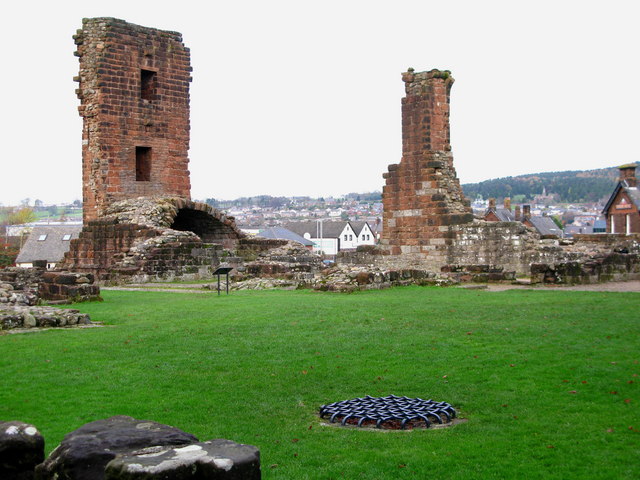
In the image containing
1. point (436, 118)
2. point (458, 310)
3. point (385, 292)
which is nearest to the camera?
point (458, 310)

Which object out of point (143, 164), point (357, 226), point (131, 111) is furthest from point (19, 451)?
point (357, 226)

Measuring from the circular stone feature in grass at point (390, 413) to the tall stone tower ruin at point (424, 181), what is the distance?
63.6 ft

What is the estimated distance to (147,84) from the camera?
111 ft

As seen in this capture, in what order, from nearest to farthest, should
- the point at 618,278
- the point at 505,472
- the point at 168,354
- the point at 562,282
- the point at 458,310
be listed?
1. the point at 505,472
2. the point at 168,354
3. the point at 458,310
4. the point at 562,282
5. the point at 618,278

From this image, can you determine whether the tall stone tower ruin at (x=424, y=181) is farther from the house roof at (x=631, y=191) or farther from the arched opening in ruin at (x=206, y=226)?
the house roof at (x=631, y=191)

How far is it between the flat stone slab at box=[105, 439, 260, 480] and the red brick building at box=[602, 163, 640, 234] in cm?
5681

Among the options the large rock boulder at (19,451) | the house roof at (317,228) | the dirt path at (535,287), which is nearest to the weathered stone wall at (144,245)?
the dirt path at (535,287)

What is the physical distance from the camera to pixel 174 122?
34.0m

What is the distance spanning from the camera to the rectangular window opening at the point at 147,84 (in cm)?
3344

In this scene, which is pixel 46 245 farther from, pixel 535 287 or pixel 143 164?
pixel 535 287

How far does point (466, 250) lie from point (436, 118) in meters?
5.13

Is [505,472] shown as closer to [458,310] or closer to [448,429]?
[448,429]

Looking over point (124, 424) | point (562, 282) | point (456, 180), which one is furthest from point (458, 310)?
point (456, 180)

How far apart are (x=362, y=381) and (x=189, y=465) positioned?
4.68 metres
